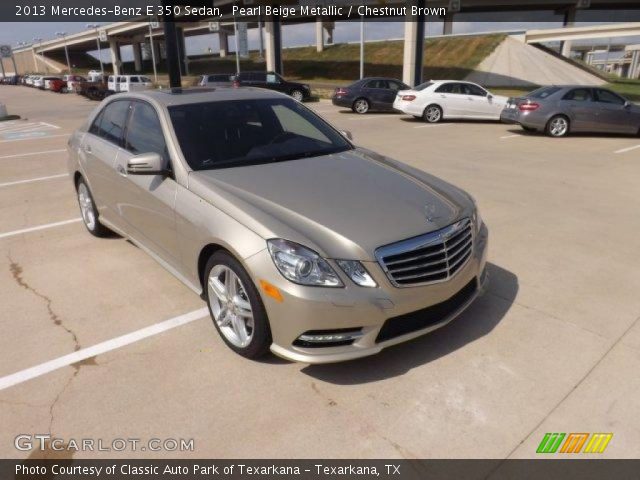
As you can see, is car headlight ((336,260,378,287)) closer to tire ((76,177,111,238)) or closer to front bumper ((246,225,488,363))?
front bumper ((246,225,488,363))

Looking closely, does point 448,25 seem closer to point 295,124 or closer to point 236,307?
point 295,124

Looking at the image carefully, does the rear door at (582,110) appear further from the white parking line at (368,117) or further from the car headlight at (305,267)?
the car headlight at (305,267)

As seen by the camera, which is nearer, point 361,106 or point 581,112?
point 581,112

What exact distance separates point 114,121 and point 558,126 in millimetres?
11827

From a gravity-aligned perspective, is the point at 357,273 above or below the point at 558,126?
above

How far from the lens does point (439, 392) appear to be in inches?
111

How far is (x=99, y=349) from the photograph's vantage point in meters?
3.31

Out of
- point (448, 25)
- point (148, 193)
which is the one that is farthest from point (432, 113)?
point (448, 25)

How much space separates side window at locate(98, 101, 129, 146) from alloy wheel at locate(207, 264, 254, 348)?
6.61 feet

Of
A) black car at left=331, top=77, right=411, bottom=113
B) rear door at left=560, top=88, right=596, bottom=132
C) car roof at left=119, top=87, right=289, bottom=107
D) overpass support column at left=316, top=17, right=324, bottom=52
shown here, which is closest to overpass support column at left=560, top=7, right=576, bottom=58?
overpass support column at left=316, top=17, right=324, bottom=52

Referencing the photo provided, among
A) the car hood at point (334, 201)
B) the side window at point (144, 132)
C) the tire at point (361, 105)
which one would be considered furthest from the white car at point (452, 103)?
the side window at point (144, 132)

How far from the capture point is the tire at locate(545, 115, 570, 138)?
41.8 ft
